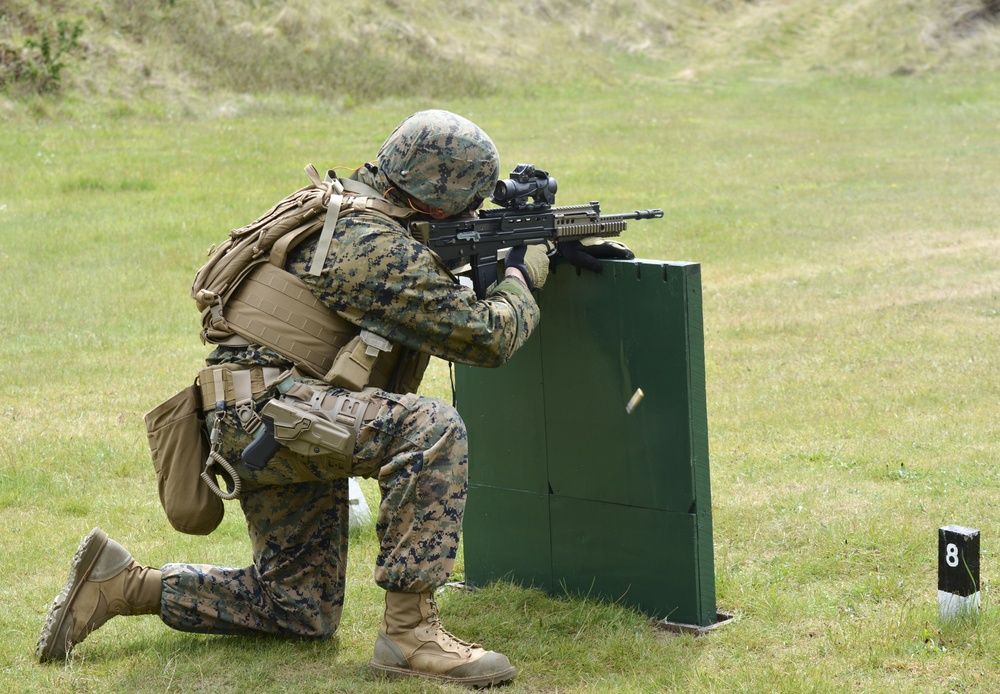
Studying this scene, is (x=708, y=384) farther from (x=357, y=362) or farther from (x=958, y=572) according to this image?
(x=357, y=362)

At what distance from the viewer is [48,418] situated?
25.1ft

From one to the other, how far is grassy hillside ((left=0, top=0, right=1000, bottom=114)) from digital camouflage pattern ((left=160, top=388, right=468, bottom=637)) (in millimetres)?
17036

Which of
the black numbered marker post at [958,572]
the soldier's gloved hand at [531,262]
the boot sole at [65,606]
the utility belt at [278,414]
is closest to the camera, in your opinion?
the utility belt at [278,414]

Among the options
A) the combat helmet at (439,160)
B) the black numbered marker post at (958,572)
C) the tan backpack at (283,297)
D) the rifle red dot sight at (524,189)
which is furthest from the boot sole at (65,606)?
the black numbered marker post at (958,572)

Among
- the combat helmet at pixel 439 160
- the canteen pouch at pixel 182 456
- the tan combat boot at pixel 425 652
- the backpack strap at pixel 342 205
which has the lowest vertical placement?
the tan combat boot at pixel 425 652

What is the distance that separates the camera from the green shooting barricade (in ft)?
14.1

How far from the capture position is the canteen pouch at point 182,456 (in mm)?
4121

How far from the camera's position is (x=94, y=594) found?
14.1 feet

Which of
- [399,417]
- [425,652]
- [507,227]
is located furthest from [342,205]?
[425,652]

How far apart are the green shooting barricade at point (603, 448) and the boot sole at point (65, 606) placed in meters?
1.53

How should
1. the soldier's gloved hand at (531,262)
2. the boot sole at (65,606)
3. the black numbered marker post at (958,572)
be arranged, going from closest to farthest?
the black numbered marker post at (958,572), the boot sole at (65,606), the soldier's gloved hand at (531,262)

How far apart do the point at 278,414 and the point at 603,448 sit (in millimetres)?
1324

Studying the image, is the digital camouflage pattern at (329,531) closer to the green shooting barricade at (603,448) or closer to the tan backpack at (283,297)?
the tan backpack at (283,297)

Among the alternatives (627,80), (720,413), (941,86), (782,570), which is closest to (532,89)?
(627,80)
